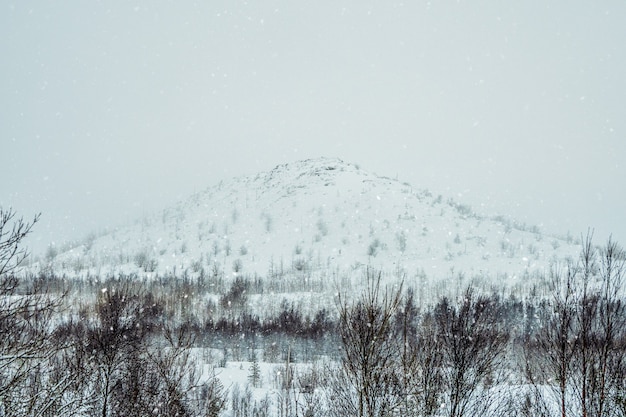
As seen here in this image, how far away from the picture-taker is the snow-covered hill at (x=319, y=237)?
112938 millimetres

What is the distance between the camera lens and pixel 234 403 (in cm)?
4156

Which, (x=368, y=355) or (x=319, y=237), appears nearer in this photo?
(x=368, y=355)

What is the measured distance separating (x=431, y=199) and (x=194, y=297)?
82092 millimetres

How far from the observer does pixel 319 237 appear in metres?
125

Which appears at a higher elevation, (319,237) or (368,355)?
(319,237)

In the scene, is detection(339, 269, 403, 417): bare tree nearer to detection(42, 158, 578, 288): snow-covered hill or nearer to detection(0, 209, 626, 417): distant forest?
detection(0, 209, 626, 417): distant forest

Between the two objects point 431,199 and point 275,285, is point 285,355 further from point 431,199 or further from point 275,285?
point 431,199

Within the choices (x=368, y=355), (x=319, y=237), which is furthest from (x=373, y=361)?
(x=319, y=237)

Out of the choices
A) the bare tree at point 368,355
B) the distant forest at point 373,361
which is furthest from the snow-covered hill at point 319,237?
the bare tree at point 368,355

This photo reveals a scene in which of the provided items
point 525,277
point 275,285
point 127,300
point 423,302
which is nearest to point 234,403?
point 127,300

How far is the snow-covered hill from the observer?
11294cm

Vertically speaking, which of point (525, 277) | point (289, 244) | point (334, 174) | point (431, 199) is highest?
point (334, 174)

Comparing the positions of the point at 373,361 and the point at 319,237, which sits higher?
the point at 319,237

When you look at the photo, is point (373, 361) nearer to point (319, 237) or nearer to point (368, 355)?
point (368, 355)
